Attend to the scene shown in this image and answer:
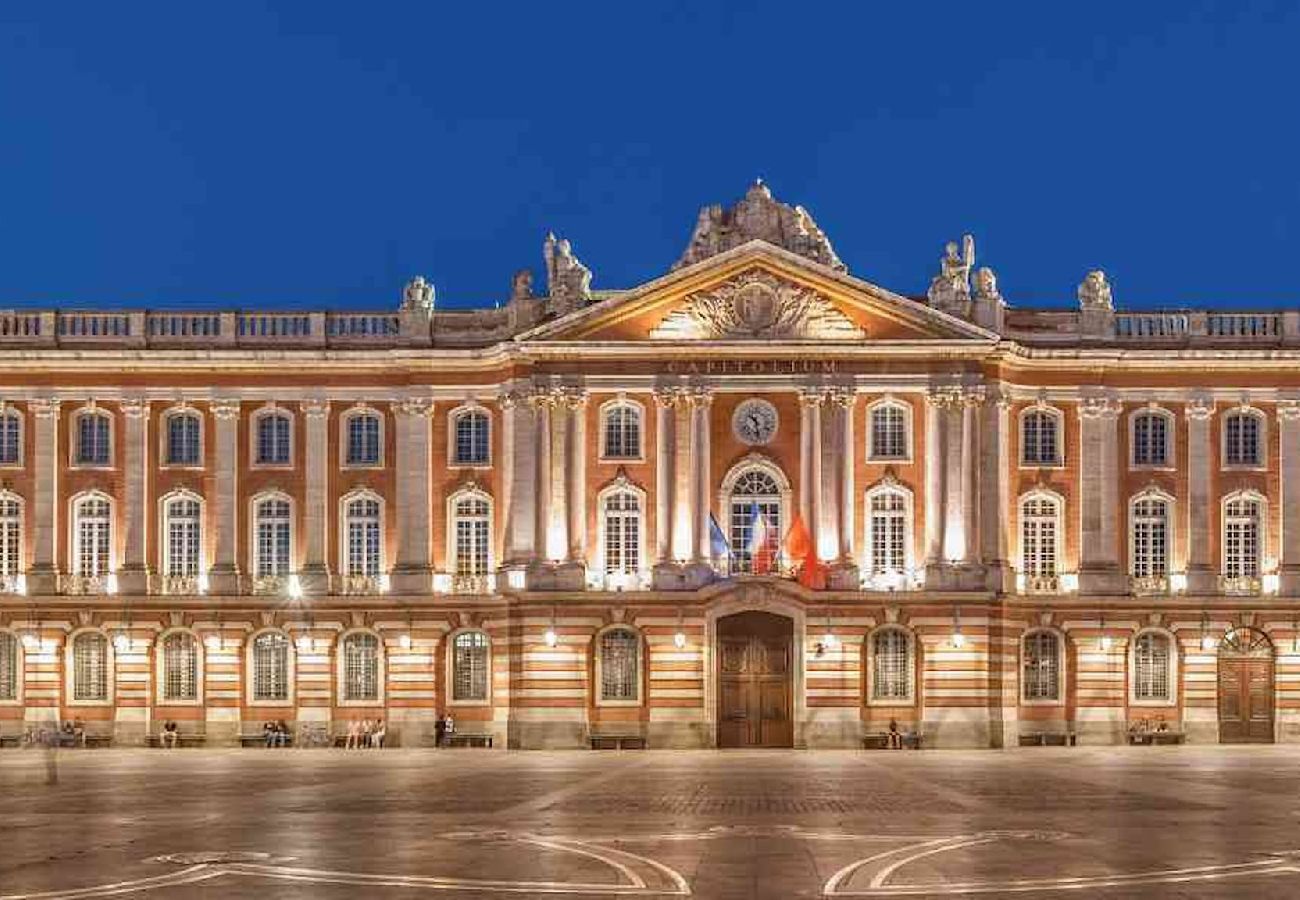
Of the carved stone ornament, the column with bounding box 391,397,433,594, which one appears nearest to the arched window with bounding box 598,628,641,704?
the column with bounding box 391,397,433,594

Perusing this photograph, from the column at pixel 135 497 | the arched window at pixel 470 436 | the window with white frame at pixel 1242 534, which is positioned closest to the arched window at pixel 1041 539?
the window with white frame at pixel 1242 534

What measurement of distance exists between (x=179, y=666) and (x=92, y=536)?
17.0 ft

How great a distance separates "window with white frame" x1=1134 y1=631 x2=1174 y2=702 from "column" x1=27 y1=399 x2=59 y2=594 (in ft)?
116

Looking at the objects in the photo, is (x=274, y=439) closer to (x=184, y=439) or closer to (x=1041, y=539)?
(x=184, y=439)

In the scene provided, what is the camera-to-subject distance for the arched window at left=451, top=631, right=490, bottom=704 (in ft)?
250

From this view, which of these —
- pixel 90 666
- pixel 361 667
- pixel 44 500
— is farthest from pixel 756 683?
pixel 44 500

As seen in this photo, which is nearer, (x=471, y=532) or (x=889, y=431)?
(x=889, y=431)

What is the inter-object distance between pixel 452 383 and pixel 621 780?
2739cm

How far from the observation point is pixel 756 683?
74.0m

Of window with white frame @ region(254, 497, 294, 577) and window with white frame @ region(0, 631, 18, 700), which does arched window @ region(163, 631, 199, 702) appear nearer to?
window with white frame @ region(254, 497, 294, 577)

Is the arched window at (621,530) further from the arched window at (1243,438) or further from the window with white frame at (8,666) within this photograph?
the window with white frame at (8,666)

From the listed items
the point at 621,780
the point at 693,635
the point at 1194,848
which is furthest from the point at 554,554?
the point at 1194,848

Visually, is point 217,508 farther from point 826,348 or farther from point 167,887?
point 167,887

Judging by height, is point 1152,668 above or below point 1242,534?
below
